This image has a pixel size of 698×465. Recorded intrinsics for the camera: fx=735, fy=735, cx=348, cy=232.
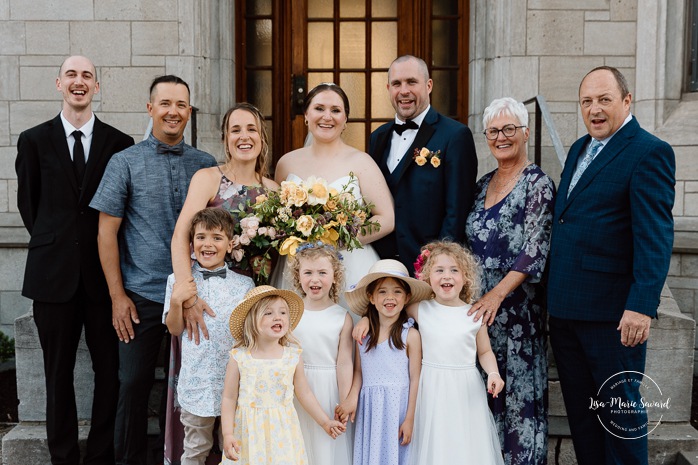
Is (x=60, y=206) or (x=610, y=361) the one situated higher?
(x=60, y=206)

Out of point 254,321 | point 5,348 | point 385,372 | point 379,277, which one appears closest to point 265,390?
point 254,321

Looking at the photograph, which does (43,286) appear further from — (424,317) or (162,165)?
(424,317)

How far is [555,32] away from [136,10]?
3.88 m

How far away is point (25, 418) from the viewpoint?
4797 mm

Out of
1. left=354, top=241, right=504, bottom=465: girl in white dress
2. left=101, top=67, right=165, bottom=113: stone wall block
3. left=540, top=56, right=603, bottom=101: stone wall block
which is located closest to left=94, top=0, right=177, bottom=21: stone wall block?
left=101, top=67, right=165, bottom=113: stone wall block

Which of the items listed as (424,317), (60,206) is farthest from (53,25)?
(424,317)

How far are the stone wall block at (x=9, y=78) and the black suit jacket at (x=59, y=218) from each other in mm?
3022

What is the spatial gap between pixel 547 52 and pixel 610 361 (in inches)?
159

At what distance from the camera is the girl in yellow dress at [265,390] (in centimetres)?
341

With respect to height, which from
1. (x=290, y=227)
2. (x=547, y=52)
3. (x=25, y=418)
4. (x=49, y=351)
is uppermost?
(x=547, y=52)

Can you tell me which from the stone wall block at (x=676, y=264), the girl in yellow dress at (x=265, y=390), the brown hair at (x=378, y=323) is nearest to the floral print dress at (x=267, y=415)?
the girl in yellow dress at (x=265, y=390)

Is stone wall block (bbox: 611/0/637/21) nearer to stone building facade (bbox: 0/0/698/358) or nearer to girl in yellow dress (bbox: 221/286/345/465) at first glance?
stone building facade (bbox: 0/0/698/358)

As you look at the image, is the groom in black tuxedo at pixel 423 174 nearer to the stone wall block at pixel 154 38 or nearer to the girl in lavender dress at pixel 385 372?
the girl in lavender dress at pixel 385 372

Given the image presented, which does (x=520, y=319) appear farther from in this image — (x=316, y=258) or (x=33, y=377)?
(x=33, y=377)
